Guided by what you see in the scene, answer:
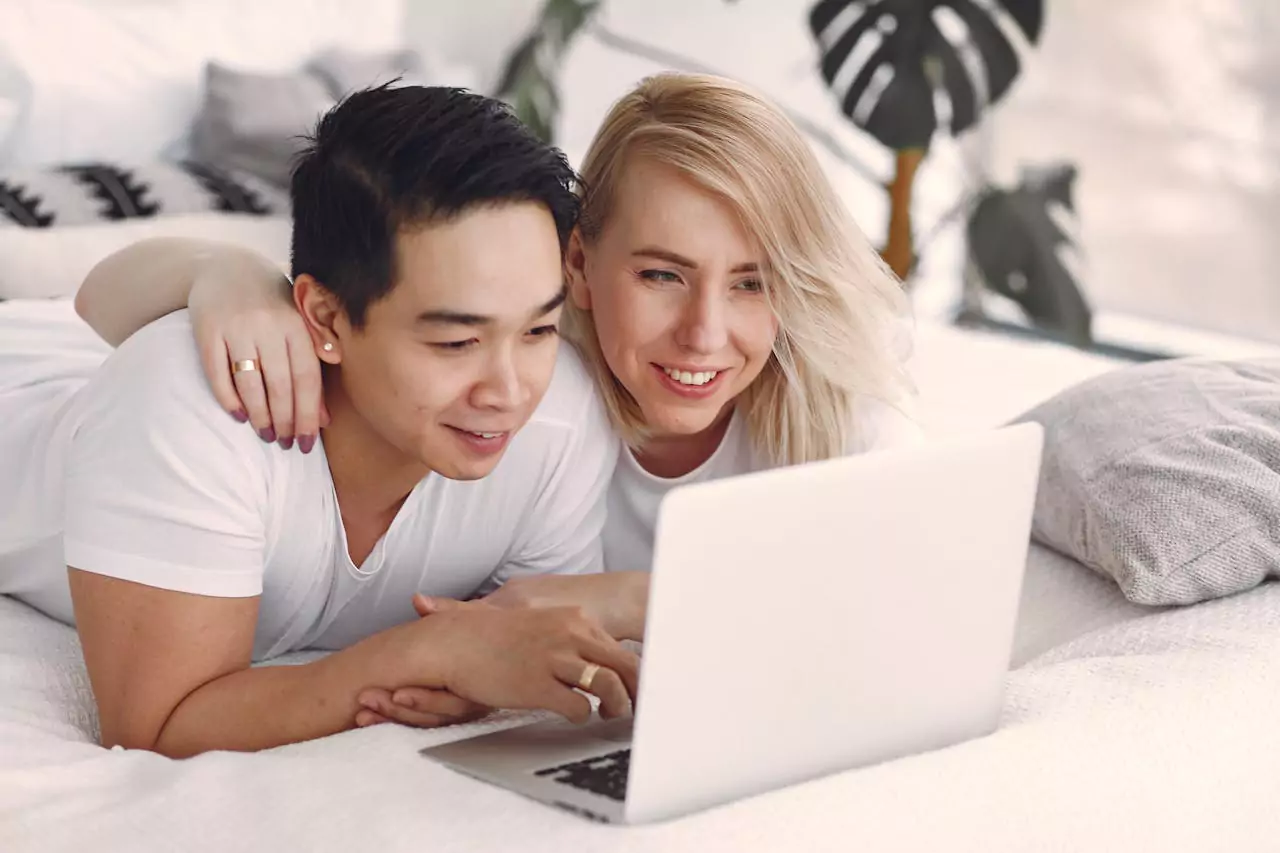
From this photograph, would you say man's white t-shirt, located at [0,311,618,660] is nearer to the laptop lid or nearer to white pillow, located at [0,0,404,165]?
the laptop lid

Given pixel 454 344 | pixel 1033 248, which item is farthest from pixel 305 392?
pixel 1033 248

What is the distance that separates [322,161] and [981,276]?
2783 mm

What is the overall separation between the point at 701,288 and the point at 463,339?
1.18 ft

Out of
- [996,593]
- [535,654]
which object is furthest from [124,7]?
[996,593]

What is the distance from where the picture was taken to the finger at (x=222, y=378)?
4.10ft

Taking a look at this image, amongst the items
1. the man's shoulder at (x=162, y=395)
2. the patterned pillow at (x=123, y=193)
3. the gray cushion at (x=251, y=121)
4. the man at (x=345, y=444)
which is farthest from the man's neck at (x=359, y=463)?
the gray cushion at (x=251, y=121)

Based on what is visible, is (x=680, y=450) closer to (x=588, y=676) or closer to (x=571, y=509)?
(x=571, y=509)

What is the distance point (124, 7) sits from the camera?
2977 millimetres

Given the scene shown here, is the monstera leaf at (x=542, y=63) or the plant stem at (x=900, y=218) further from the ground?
the monstera leaf at (x=542, y=63)

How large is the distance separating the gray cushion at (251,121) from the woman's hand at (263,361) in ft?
5.43

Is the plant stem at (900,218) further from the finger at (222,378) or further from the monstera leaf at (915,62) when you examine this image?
the finger at (222,378)

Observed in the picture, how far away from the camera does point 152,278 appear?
151 centimetres

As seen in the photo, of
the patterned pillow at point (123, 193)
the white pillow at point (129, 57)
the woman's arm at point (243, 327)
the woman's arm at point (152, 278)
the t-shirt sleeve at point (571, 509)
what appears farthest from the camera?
the white pillow at point (129, 57)

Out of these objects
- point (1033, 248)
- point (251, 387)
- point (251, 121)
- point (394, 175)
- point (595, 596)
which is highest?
point (394, 175)
